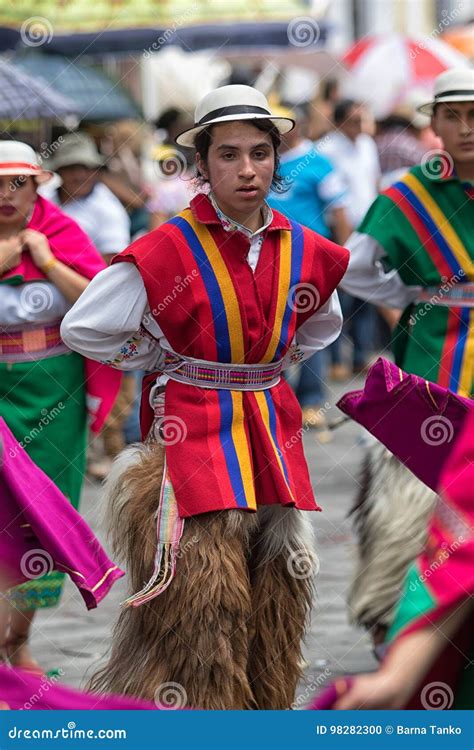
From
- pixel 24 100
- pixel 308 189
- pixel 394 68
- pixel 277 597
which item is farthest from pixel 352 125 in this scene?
pixel 277 597

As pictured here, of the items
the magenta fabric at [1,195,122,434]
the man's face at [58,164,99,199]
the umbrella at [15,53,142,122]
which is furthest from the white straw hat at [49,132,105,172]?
the umbrella at [15,53,142,122]

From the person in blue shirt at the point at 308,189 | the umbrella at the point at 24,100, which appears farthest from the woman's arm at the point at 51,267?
the umbrella at the point at 24,100

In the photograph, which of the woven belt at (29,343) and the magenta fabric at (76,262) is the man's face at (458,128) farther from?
the woven belt at (29,343)

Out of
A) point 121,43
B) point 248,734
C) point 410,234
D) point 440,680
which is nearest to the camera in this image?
point 440,680

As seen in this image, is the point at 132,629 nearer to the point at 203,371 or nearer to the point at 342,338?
the point at 203,371

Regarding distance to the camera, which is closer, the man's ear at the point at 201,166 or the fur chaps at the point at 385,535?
the man's ear at the point at 201,166

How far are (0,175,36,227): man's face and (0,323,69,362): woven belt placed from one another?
0.36m

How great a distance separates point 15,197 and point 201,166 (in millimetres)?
950

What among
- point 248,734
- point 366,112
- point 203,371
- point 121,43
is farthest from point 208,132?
point 121,43

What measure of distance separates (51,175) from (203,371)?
1323mm

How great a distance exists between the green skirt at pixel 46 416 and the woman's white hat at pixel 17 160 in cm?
65

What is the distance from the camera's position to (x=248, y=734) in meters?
3.18

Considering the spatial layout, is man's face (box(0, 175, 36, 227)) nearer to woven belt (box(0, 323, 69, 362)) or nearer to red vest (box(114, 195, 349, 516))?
woven belt (box(0, 323, 69, 362))

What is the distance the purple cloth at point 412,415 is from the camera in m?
3.61
